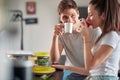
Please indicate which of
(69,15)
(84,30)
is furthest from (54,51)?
(84,30)

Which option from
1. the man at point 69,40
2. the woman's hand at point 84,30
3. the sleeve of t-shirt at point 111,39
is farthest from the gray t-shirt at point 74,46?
the sleeve of t-shirt at point 111,39

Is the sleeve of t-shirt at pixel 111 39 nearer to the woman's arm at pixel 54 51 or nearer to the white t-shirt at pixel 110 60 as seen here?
the white t-shirt at pixel 110 60

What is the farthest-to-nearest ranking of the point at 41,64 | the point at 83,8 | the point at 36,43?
1. the point at 36,43
2. the point at 83,8
3. the point at 41,64

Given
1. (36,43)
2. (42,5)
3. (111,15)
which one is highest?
(42,5)

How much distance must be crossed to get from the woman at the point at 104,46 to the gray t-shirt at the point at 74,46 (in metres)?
0.30

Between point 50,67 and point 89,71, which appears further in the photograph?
point 50,67

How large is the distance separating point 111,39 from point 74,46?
0.45 meters

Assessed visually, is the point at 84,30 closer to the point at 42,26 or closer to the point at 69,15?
the point at 69,15

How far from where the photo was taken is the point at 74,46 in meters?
1.63

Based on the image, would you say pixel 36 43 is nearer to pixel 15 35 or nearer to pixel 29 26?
pixel 29 26

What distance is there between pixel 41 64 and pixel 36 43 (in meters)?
3.62

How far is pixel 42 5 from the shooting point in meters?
4.98

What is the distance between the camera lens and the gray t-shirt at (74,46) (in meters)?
1.59

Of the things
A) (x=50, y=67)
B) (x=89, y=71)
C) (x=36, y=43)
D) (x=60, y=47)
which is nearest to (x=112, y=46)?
(x=89, y=71)
